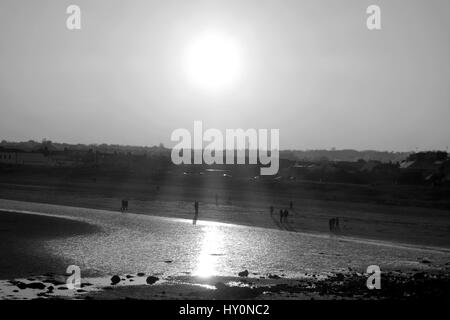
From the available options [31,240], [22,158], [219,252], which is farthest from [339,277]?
[22,158]

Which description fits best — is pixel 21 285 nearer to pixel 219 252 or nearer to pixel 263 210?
pixel 219 252

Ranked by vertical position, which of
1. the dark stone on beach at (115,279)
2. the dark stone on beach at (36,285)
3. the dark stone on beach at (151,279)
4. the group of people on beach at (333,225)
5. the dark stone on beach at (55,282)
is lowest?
the group of people on beach at (333,225)

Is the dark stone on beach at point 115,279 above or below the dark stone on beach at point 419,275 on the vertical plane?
above

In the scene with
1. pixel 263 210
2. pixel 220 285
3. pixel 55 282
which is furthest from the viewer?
pixel 263 210

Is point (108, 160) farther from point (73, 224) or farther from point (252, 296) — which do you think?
point (252, 296)

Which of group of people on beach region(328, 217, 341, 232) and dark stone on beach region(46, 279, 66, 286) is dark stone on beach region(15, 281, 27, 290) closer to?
dark stone on beach region(46, 279, 66, 286)

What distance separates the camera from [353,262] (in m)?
27.0

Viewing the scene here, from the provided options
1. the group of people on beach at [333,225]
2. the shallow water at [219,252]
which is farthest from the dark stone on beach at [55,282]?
the group of people on beach at [333,225]

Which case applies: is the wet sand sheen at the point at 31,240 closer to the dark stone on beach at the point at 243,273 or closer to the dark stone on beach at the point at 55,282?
the dark stone on beach at the point at 55,282

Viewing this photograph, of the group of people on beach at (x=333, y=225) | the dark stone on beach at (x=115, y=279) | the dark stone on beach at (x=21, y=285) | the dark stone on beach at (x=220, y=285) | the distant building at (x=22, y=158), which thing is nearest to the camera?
the dark stone on beach at (x=21, y=285)

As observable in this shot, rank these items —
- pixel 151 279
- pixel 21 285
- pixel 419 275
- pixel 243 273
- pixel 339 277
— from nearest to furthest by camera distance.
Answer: pixel 21 285
pixel 151 279
pixel 339 277
pixel 243 273
pixel 419 275

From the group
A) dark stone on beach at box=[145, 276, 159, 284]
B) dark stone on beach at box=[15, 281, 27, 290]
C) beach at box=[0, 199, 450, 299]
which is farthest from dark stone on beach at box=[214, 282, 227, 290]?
dark stone on beach at box=[15, 281, 27, 290]
